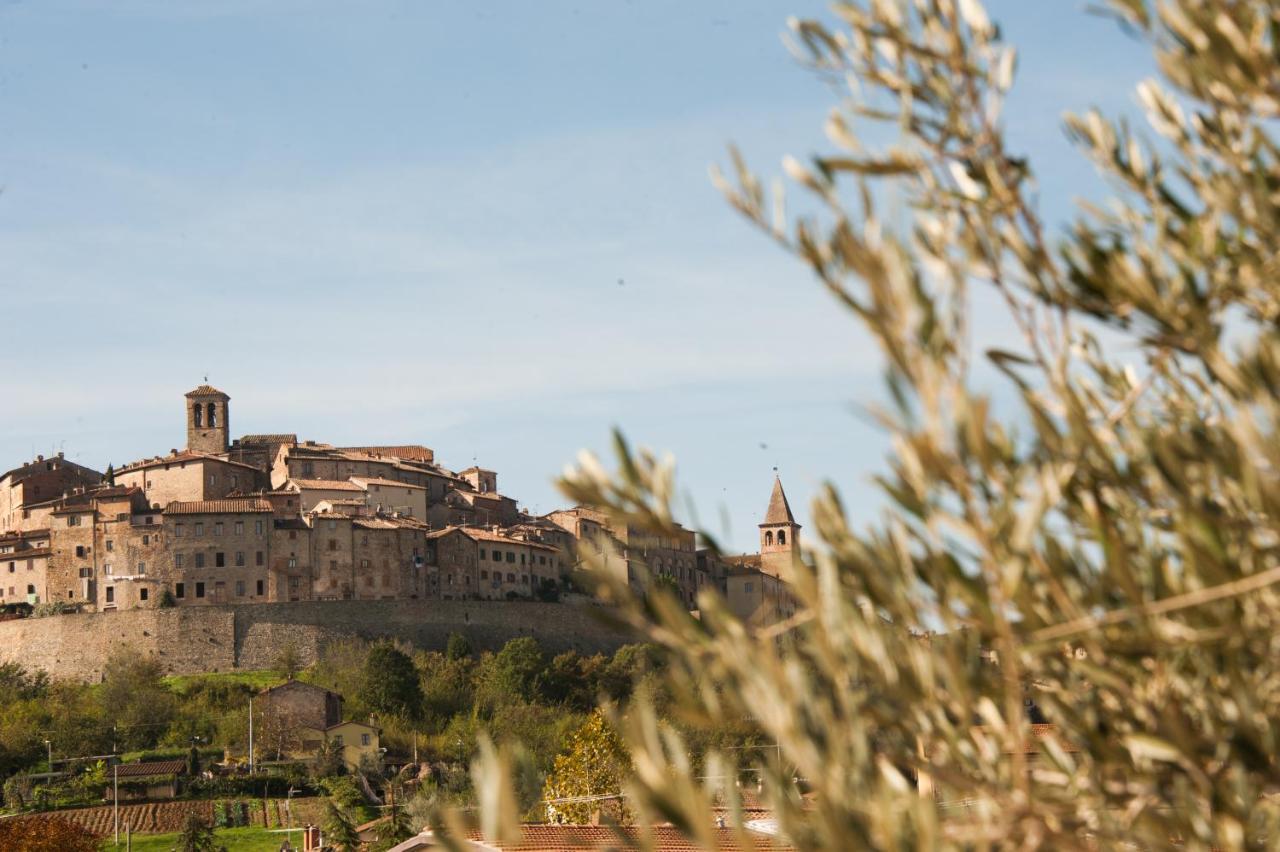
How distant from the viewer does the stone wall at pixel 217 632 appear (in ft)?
265

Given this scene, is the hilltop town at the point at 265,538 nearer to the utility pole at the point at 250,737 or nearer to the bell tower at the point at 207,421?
the bell tower at the point at 207,421

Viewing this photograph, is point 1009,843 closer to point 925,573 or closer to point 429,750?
point 925,573

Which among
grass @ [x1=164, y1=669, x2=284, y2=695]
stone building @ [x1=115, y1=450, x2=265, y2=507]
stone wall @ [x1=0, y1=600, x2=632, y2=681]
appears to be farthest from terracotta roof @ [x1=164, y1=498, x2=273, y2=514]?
grass @ [x1=164, y1=669, x2=284, y2=695]

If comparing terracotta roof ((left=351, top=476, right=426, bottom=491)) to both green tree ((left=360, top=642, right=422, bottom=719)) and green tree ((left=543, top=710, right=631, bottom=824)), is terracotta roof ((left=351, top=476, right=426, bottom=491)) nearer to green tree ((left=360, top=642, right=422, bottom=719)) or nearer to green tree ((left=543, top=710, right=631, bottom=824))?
green tree ((left=360, top=642, right=422, bottom=719))

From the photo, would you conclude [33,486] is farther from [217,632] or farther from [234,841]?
[234,841]

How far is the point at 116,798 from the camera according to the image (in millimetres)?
55969

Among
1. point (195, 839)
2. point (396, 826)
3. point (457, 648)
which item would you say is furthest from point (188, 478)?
point (396, 826)

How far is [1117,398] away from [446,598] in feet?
265

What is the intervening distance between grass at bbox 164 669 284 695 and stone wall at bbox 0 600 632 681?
0.57 meters

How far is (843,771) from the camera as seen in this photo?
444 centimetres

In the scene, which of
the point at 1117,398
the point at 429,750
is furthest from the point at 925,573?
the point at 429,750

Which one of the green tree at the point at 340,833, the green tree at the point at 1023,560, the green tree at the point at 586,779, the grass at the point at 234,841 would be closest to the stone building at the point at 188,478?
the grass at the point at 234,841

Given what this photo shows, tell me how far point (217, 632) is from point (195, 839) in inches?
1339

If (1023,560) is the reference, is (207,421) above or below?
above
